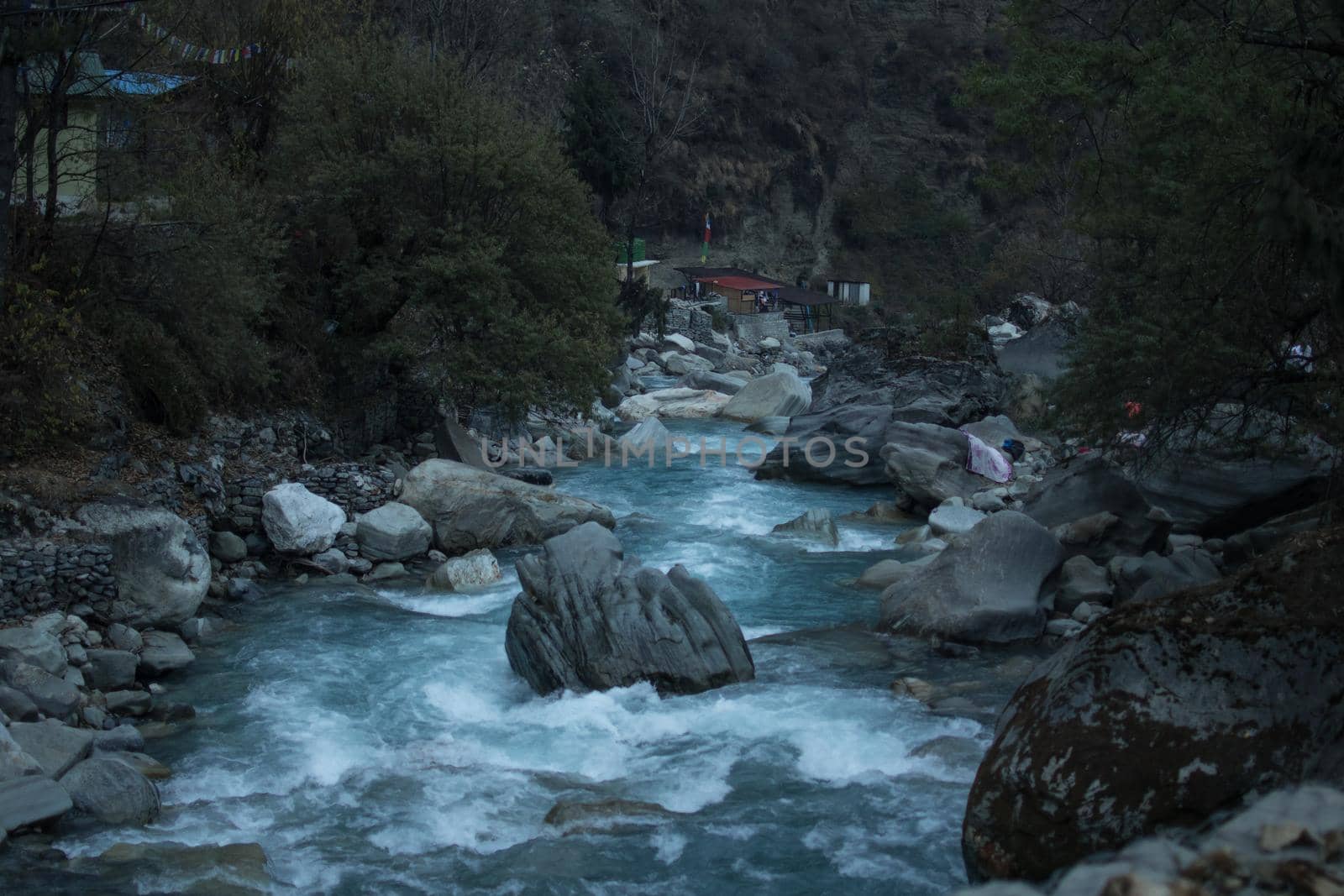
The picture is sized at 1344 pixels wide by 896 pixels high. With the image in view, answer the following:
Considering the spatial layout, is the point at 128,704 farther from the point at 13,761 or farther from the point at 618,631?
the point at 618,631

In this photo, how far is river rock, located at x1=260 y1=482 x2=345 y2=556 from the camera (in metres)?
14.4

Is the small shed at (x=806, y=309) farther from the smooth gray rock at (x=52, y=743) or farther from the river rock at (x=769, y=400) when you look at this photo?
the smooth gray rock at (x=52, y=743)

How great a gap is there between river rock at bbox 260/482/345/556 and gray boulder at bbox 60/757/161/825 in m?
6.26

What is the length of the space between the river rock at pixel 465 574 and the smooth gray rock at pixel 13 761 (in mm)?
6007

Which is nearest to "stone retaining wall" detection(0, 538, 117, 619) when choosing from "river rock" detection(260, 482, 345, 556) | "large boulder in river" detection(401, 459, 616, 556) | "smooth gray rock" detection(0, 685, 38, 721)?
"smooth gray rock" detection(0, 685, 38, 721)

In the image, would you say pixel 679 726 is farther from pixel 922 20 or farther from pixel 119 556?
pixel 922 20

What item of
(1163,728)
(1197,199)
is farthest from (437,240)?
(1163,728)

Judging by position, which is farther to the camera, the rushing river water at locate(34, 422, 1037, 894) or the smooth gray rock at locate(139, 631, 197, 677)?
the smooth gray rock at locate(139, 631, 197, 677)

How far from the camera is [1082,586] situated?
12766 mm

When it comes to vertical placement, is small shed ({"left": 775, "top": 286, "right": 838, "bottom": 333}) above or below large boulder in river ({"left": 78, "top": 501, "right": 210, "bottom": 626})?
above

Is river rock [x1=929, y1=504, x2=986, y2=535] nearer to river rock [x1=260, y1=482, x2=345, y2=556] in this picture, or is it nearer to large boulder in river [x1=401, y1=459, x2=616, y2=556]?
large boulder in river [x1=401, y1=459, x2=616, y2=556]

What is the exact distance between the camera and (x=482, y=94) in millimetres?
20875

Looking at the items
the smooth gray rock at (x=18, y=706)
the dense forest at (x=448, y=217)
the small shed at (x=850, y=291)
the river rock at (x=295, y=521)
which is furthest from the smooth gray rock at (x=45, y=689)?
the small shed at (x=850, y=291)

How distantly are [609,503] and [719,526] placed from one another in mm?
2215
